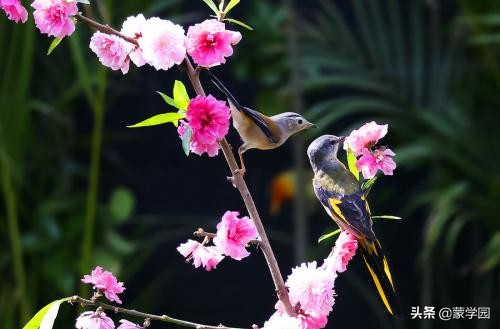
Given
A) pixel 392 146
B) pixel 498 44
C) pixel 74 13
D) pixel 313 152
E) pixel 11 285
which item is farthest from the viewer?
pixel 392 146

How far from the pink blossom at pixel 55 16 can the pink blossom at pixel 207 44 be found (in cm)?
11

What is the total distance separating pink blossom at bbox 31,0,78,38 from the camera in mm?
890

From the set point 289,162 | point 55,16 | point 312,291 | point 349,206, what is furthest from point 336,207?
point 289,162

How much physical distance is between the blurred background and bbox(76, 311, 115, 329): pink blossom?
6.63 ft

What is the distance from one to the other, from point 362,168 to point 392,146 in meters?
2.42

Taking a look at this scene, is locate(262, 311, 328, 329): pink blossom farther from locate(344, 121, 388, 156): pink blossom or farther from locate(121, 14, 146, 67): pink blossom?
locate(121, 14, 146, 67): pink blossom

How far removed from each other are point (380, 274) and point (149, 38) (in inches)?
12.3

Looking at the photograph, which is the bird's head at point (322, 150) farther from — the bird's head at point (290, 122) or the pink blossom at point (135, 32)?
the pink blossom at point (135, 32)

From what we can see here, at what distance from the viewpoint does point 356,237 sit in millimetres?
963

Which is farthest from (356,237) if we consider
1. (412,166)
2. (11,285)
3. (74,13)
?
(412,166)

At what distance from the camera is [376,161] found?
933mm

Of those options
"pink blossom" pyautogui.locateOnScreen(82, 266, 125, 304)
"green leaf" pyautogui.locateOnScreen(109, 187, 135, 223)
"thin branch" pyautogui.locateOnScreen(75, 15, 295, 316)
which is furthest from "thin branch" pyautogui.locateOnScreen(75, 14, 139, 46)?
"green leaf" pyautogui.locateOnScreen(109, 187, 135, 223)

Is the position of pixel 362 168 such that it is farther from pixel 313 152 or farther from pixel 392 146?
pixel 392 146

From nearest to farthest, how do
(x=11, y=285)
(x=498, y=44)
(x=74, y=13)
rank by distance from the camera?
(x=74, y=13), (x=11, y=285), (x=498, y=44)
